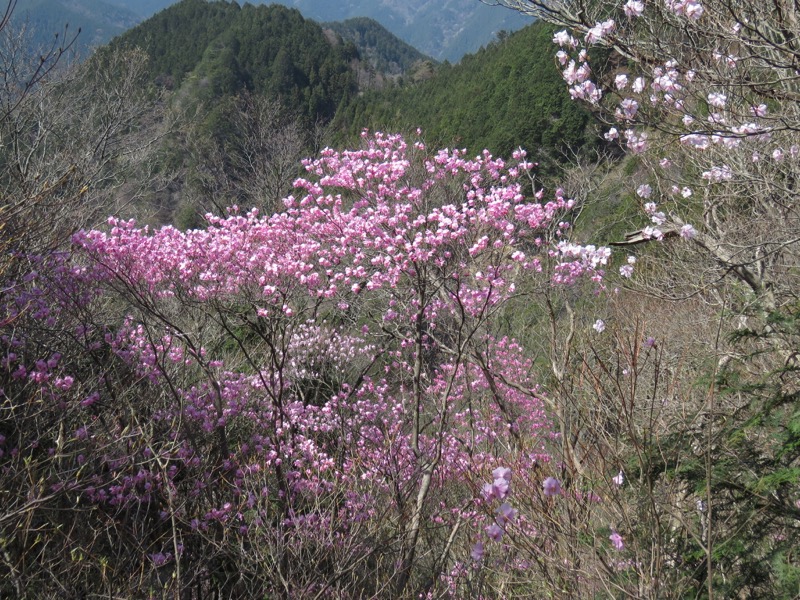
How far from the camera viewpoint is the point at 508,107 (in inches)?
1241

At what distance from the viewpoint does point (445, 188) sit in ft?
31.7

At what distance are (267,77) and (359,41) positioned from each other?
12173 centimetres

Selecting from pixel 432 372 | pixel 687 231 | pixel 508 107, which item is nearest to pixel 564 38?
pixel 687 231

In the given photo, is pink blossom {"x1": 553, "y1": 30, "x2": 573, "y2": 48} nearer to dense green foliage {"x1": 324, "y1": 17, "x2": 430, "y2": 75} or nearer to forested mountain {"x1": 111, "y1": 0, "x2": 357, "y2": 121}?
forested mountain {"x1": 111, "y1": 0, "x2": 357, "y2": 121}

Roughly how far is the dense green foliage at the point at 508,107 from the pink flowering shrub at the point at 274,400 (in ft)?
55.4

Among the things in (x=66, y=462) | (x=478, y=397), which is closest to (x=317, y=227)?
(x=478, y=397)

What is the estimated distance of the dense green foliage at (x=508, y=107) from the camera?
29.0 meters

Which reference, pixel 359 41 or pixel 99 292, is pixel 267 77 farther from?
pixel 359 41

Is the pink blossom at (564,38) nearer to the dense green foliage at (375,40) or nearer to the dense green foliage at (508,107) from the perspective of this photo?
the dense green foliage at (508,107)

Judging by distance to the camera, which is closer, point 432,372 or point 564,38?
point 564,38

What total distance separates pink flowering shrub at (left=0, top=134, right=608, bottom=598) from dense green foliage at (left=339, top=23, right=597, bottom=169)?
16880 mm

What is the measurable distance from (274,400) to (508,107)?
29836 millimetres

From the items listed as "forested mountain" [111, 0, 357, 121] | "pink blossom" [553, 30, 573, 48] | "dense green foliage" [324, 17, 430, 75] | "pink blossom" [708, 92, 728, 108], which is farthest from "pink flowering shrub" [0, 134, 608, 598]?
"dense green foliage" [324, 17, 430, 75]

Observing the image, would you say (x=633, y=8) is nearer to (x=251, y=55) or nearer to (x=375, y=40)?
(x=251, y=55)
